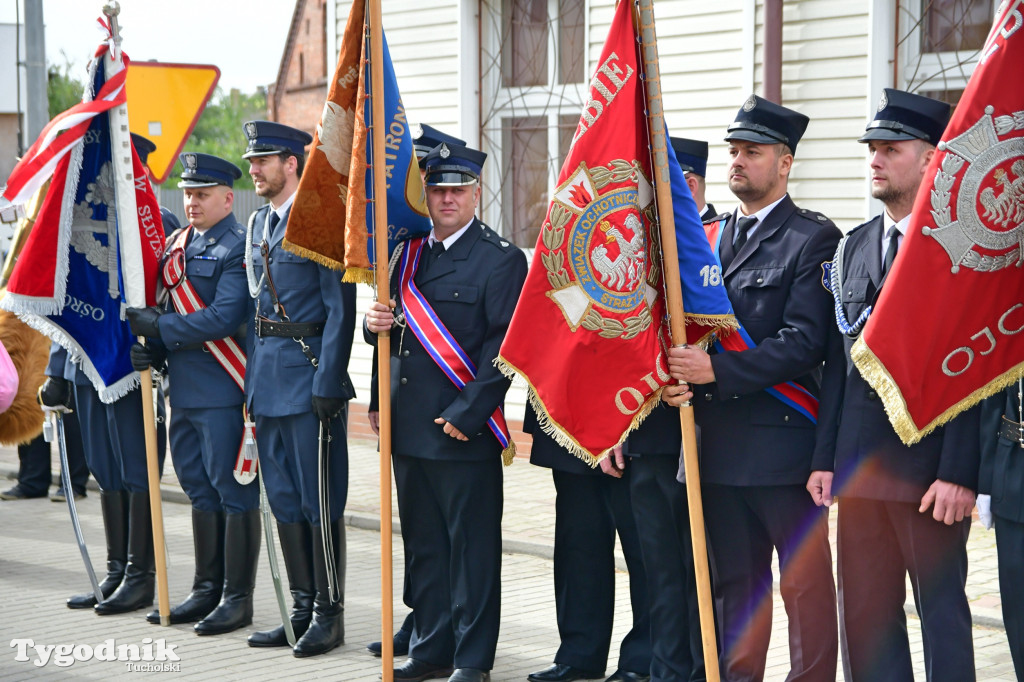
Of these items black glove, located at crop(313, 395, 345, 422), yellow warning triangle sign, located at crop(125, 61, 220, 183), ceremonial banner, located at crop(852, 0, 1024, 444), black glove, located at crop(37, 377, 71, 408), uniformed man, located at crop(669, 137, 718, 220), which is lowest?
black glove, located at crop(37, 377, 71, 408)

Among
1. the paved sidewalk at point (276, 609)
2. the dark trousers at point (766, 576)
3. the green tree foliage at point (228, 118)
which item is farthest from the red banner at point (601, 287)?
the green tree foliage at point (228, 118)

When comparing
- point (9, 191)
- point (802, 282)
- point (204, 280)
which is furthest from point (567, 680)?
point (9, 191)

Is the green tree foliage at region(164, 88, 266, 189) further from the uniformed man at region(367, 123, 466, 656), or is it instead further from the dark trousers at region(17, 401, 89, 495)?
the uniformed man at region(367, 123, 466, 656)

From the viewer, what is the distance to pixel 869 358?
3699mm

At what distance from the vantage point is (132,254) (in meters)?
5.93

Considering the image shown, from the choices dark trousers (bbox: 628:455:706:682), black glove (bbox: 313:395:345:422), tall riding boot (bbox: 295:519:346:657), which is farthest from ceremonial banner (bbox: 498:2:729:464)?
tall riding boot (bbox: 295:519:346:657)

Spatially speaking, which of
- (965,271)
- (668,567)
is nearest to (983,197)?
(965,271)

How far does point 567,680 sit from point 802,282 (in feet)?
6.31

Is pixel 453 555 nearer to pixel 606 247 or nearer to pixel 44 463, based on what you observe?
pixel 606 247

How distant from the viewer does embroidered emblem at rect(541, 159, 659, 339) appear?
13.9ft

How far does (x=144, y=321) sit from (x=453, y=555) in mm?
1923

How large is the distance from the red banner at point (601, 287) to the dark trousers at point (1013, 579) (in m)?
1.19

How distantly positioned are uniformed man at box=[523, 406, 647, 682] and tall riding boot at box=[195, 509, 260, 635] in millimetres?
1587

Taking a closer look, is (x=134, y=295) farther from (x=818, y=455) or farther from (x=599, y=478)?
(x=818, y=455)
